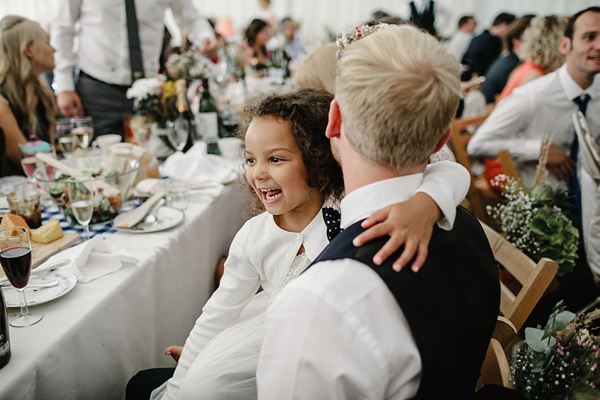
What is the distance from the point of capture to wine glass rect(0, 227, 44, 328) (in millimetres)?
911

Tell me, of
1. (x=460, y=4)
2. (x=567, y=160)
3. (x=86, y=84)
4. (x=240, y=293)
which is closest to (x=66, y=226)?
(x=240, y=293)

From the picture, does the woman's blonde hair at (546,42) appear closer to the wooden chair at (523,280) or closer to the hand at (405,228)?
the wooden chair at (523,280)

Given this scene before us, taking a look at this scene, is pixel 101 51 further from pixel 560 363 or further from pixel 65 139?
pixel 560 363

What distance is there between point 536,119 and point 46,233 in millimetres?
2470

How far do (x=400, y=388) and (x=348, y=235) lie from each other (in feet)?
0.79

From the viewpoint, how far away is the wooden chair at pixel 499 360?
89cm

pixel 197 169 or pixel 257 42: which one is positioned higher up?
pixel 257 42

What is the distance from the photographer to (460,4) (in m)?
9.95

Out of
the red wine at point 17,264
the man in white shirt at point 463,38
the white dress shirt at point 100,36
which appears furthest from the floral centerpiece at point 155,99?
the man in white shirt at point 463,38

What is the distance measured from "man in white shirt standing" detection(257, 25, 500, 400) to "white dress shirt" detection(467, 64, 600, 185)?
2.03m

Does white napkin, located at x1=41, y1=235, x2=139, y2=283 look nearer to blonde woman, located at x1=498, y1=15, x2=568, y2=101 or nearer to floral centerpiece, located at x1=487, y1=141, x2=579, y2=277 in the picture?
floral centerpiece, located at x1=487, y1=141, x2=579, y2=277

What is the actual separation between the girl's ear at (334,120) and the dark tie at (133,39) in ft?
7.53

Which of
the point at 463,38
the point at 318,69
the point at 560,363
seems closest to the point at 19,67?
the point at 318,69

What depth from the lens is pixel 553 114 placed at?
2.46 m
